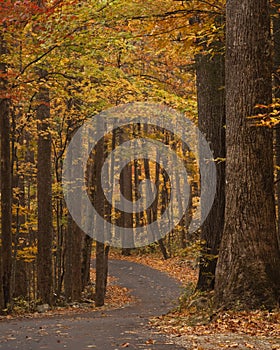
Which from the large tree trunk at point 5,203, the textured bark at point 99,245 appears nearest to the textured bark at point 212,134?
the large tree trunk at point 5,203

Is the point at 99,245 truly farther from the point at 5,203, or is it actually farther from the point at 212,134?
the point at 212,134

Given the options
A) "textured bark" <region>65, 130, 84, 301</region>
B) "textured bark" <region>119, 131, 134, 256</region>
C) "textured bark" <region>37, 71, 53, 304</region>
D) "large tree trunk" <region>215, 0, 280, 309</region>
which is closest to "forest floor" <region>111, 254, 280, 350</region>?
"large tree trunk" <region>215, 0, 280, 309</region>

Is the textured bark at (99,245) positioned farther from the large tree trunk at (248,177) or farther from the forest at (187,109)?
the large tree trunk at (248,177)

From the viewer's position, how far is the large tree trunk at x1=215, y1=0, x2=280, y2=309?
9.24m

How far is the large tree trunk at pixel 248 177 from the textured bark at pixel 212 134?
2.69 metres

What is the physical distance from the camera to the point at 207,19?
12.6 m

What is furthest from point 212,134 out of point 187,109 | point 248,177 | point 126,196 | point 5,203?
point 126,196

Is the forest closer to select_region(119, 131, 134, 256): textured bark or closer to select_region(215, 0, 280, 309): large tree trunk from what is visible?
select_region(215, 0, 280, 309): large tree trunk

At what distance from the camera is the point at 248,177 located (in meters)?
9.43

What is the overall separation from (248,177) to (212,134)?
3.49 meters

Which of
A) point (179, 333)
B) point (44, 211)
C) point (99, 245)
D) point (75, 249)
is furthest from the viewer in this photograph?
point (75, 249)

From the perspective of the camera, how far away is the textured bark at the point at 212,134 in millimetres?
12555

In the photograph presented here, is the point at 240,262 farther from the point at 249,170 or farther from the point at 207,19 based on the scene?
the point at 207,19

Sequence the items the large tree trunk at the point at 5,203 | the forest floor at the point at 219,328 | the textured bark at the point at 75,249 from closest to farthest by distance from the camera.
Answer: the forest floor at the point at 219,328 < the large tree trunk at the point at 5,203 < the textured bark at the point at 75,249
